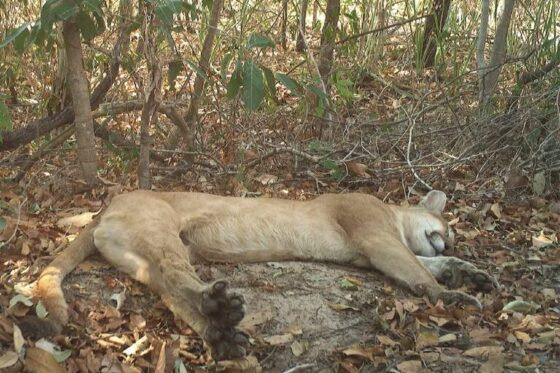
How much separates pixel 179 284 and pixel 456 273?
1.93 meters

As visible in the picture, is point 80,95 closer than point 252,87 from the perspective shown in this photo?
No

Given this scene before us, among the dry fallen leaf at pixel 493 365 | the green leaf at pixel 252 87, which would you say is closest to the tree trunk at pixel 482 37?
the green leaf at pixel 252 87

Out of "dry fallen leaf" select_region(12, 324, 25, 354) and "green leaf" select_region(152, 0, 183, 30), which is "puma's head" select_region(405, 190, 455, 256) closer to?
"green leaf" select_region(152, 0, 183, 30)

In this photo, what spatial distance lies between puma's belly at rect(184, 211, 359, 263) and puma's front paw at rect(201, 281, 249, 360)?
1.20 metres

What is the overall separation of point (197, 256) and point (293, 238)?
674 mm

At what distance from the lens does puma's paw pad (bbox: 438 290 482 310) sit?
4141mm

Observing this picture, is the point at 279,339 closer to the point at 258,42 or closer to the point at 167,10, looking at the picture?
the point at 258,42

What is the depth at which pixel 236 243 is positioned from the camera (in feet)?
15.5

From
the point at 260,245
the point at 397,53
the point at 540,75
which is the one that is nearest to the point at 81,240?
the point at 260,245

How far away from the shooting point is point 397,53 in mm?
9961

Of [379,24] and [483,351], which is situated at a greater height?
[379,24]

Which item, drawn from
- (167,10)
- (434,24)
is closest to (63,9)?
(167,10)

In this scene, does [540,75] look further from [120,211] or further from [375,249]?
[120,211]

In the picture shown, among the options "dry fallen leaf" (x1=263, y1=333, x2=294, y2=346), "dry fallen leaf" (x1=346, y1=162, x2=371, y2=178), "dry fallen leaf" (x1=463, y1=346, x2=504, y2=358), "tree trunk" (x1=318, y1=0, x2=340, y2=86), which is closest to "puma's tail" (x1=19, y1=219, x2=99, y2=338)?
"dry fallen leaf" (x1=263, y1=333, x2=294, y2=346)
